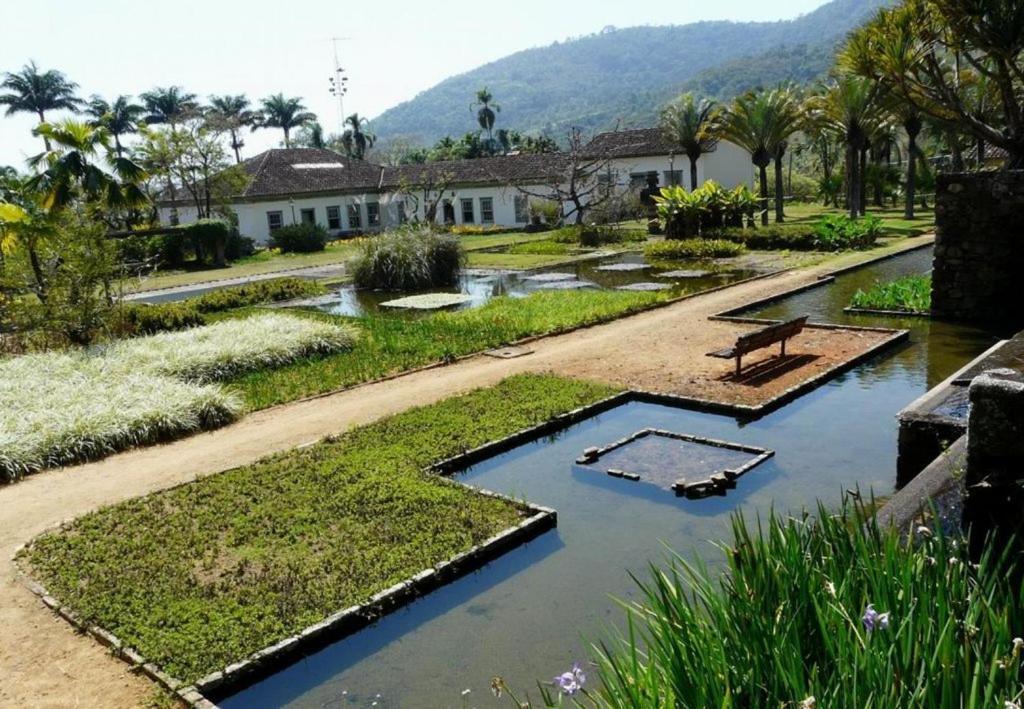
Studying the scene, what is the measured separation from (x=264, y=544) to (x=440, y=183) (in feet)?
119

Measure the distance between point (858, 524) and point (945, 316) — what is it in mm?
12198

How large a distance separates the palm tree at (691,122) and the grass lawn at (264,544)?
31.0 meters

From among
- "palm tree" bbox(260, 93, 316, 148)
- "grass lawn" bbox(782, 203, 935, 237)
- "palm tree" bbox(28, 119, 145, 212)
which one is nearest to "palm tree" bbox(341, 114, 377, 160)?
"palm tree" bbox(260, 93, 316, 148)

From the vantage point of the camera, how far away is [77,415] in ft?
34.3

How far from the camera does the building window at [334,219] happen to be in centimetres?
4422

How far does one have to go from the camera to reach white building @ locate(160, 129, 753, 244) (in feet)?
138

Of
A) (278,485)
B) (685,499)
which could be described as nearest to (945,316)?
(685,499)

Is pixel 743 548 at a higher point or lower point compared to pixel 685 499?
higher

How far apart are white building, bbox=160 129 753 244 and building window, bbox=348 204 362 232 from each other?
0.17 feet

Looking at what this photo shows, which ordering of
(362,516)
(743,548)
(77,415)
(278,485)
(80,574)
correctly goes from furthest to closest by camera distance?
(77,415) → (278,485) → (362,516) → (80,574) → (743,548)

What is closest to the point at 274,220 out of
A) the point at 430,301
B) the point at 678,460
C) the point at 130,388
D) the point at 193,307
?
the point at 193,307

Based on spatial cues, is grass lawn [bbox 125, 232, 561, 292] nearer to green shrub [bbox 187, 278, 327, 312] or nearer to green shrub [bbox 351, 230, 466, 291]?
green shrub [bbox 351, 230, 466, 291]

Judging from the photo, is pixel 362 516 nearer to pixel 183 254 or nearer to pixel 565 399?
pixel 565 399

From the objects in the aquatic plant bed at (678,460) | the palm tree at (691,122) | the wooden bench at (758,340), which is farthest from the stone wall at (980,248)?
the palm tree at (691,122)
